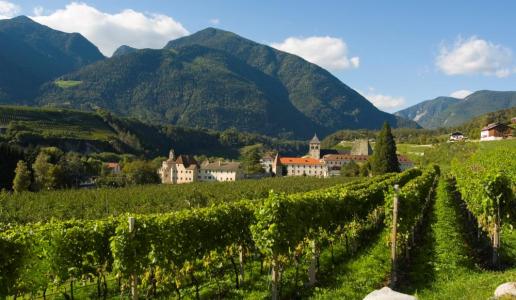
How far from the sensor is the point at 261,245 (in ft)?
43.3

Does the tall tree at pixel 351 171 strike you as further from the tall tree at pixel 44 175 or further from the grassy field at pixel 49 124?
the grassy field at pixel 49 124

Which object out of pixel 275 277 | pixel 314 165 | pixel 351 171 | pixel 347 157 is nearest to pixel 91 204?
pixel 275 277

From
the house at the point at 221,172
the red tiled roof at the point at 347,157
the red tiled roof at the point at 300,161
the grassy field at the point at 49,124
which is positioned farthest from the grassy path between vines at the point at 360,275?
the grassy field at the point at 49,124

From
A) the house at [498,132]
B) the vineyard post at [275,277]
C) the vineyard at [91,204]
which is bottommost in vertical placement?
the vineyard at [91,204]

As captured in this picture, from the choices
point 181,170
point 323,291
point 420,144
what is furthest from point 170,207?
point 420,144

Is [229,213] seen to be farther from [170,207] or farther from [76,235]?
[170,207]

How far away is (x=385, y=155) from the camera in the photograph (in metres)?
81.9

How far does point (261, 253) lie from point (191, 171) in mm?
125549

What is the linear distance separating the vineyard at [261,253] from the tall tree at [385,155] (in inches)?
2367

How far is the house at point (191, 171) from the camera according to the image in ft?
455

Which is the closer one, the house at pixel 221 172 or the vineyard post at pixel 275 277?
the vineyard post at pixel 275 277

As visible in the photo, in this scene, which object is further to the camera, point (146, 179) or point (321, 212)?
point (146, 179)

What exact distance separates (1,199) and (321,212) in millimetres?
41970

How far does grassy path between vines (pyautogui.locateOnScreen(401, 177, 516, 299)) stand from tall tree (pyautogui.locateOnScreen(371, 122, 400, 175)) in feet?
193
